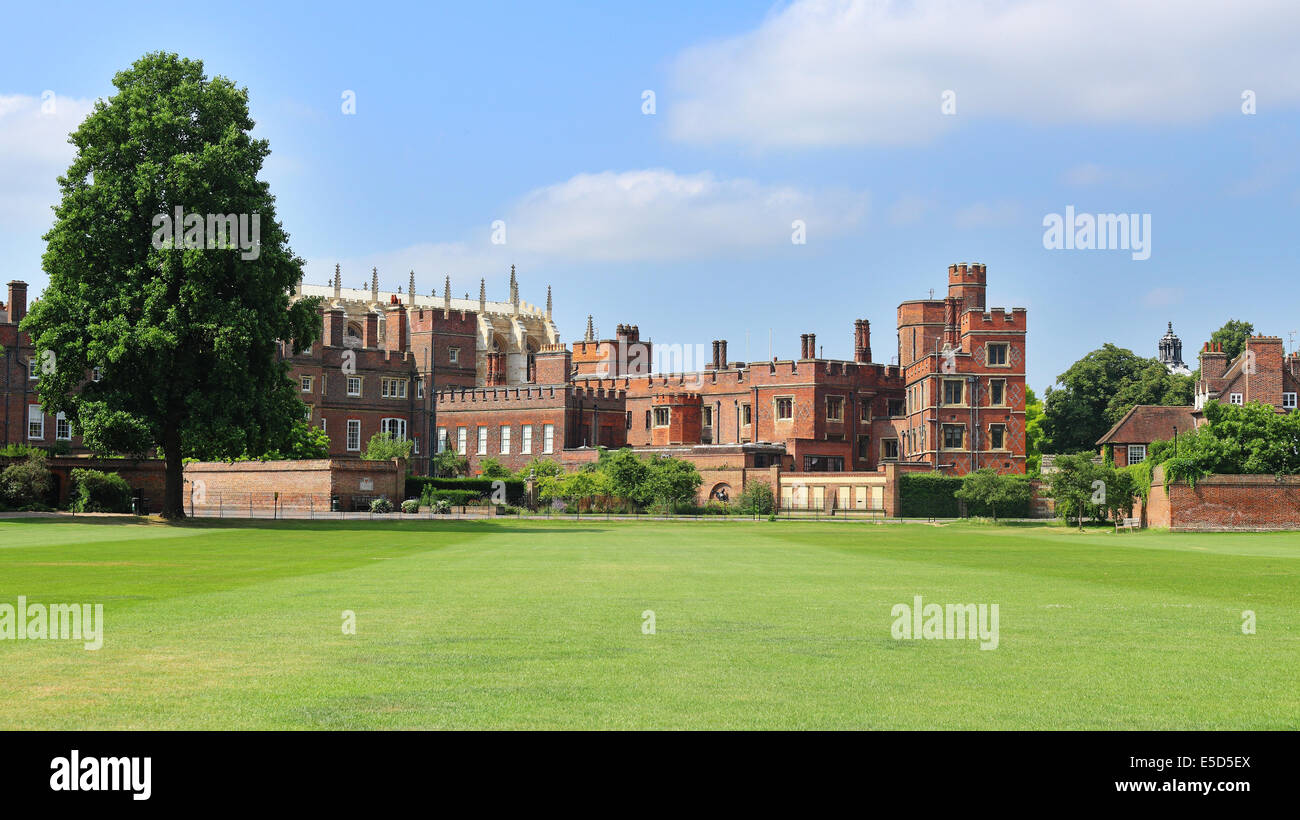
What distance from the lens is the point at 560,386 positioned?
84125mm

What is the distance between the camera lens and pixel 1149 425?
230 ft

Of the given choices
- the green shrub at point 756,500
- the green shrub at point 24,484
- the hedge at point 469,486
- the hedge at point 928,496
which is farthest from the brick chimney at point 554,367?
the green shrub at point 24,484

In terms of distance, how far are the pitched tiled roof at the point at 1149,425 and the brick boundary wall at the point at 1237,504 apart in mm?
18665

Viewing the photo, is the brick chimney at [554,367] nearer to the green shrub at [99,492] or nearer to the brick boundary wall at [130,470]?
the brick boundary wall at [130,470]

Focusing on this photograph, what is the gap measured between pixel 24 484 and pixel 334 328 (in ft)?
128

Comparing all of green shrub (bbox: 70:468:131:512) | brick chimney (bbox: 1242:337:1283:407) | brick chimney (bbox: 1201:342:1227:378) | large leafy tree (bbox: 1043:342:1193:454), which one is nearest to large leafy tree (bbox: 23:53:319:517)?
green shrub (bbox: 70:468:131:512)

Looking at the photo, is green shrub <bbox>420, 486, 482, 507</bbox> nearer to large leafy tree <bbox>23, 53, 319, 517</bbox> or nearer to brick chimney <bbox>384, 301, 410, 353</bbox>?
large leafy tree <bbox>23, 53, 319, 517</bbox>

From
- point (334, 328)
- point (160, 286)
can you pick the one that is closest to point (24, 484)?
point (160, 286)

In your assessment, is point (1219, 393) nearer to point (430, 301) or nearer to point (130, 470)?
point (130, 470)

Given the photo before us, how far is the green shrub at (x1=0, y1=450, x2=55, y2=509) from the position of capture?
157 feet

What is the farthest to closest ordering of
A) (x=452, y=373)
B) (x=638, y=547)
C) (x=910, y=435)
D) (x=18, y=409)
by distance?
(x=452, y=373), (x=910, y=435), (x=18, y=409), (x=638, y=547)
